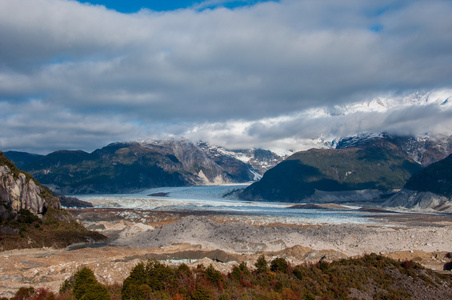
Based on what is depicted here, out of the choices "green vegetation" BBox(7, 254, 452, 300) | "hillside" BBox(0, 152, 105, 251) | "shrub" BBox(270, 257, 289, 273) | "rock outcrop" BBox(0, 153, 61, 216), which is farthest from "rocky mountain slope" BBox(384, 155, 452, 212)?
"rock outcrop" BBox(0, 153, 61, 216)

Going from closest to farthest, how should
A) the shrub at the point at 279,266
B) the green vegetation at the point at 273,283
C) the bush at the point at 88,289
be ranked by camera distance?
the bush at the point at 88,289
the green vegetation at the point at 273,283
the shrub at the point at 279,266

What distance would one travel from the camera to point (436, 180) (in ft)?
504

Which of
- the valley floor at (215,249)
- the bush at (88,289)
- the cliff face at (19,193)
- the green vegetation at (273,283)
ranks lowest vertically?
the valley floor at (215,249)

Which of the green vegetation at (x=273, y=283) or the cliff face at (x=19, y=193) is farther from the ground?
the cliff face at (x=19, y=193)

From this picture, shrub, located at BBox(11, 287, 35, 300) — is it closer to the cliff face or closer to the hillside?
the hillside

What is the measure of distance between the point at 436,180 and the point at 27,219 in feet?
505

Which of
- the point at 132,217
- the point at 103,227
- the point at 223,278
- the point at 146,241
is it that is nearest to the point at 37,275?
the point at 223,278

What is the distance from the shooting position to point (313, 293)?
84.2ft

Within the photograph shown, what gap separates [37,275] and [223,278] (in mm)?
A: 16826

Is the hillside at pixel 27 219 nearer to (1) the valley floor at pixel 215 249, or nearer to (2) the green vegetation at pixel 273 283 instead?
(1) the valley floor at pixel 215 249

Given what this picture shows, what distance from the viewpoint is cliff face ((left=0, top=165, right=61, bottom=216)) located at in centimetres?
5094

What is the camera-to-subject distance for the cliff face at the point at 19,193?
5094 centimetres

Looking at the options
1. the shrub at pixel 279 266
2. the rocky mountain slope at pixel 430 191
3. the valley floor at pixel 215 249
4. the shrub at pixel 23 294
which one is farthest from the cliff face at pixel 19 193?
the rocky mountain slope at pixel 430 191

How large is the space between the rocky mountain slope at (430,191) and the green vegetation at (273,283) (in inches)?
4989
